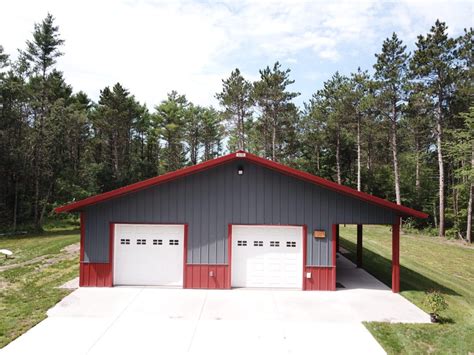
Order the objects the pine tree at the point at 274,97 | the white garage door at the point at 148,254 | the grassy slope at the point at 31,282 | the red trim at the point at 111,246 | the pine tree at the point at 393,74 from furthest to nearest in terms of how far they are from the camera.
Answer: the pine tree at the point at 274,97
the pine tree at the point at 393,74
the white garage door at the point at 148,254
the red trim at the point at 111,246
the grassy slope at the point at 31,282

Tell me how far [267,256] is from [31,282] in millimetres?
7630

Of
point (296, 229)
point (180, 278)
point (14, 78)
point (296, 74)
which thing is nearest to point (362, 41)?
point (296, 229)

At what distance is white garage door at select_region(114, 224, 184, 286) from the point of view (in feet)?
35.1

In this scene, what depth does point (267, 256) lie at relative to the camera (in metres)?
10.9

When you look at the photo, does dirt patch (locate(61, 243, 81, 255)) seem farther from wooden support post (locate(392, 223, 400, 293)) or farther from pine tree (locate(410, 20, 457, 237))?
pine tree (locate(410, 20, 457, 237))

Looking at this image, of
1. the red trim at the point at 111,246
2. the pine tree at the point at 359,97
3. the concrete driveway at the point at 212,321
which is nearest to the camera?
the concrete driveway at the point at 212,321

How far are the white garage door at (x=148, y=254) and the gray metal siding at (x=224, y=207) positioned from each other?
1.16 ft

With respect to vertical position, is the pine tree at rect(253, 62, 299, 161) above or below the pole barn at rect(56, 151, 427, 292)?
above

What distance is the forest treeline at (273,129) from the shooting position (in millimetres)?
24453

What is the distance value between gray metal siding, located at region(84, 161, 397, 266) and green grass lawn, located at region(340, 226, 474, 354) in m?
3.29

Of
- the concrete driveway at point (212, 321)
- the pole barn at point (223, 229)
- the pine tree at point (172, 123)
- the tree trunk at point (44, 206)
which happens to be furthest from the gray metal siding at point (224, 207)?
the pine tree at point (172, 123)

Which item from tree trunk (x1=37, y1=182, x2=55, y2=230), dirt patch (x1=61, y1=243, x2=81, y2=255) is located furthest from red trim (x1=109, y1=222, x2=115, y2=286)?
tree trunk (x1=37, y1=182, x2=55, y2=230)

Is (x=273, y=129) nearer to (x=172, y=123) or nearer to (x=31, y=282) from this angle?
(x=172, y=123)

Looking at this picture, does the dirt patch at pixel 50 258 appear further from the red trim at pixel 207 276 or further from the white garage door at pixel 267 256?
the white garage door at pixel 267 256
